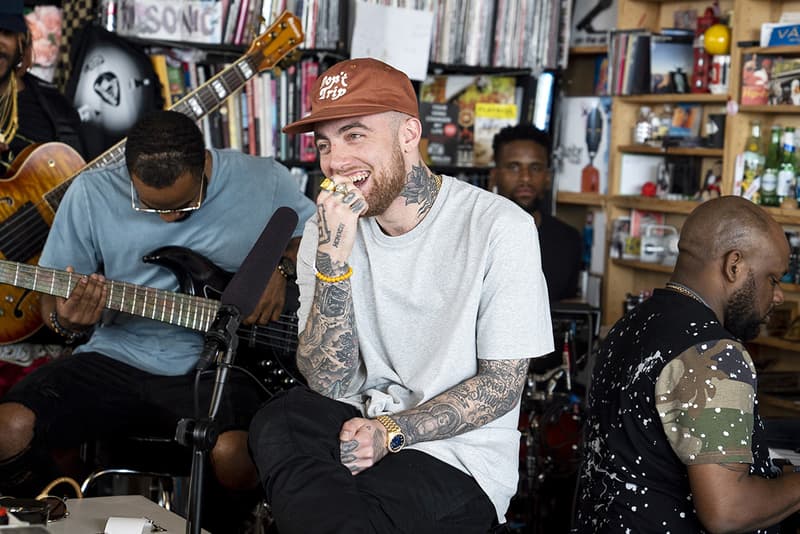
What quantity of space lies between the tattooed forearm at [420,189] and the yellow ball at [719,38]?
2.51 metres

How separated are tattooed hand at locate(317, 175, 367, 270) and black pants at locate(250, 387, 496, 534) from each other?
308 millimetres

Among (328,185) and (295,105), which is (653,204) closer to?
(295,105)

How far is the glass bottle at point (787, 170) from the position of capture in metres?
4.02

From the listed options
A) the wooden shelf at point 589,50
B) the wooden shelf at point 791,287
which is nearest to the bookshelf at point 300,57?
the wooden shelf at point 589,50

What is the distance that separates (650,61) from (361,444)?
3.21 metres

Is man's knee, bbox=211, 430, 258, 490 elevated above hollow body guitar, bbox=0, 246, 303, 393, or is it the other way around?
hollow body guitar, bbox=0, 246, 303, 393

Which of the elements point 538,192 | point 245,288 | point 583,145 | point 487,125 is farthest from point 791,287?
point 245,288

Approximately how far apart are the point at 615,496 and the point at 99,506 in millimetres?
1085

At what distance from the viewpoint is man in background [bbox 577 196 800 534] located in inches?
73.4

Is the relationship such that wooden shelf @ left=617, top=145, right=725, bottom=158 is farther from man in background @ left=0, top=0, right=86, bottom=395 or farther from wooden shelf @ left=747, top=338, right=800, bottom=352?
man in background @ left=0, top=0, right=86, bottom=395

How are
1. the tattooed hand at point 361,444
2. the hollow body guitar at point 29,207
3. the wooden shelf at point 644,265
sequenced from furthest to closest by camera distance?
the wooden shelf at point 644,265 < the hollow body guitar at point 29,207 < the tattooed hand at point 361,444

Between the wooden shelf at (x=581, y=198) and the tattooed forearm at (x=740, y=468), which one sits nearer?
the tattooed forearm at (x=740, y=468)

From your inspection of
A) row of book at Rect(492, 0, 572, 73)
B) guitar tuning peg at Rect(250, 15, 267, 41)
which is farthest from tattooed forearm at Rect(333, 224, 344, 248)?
row of book at Rect(492, 0, 572, 73)

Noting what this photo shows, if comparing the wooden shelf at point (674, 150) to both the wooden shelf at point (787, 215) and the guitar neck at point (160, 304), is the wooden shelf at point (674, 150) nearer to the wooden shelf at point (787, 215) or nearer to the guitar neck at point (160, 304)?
the wooden shelf at point (787, 215)
